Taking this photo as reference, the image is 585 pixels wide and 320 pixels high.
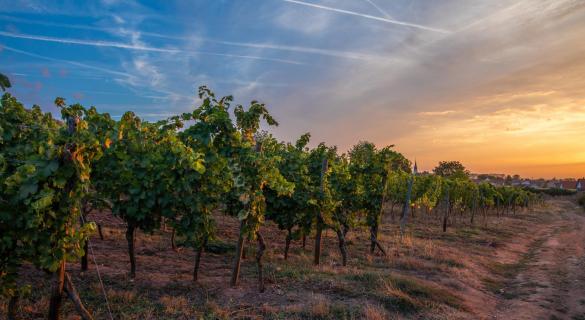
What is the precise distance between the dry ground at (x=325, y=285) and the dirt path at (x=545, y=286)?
0.03m

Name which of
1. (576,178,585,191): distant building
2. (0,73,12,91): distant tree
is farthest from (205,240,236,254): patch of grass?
(576,178,585,191): distant building

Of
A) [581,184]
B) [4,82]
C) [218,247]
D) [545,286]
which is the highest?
[581,184]

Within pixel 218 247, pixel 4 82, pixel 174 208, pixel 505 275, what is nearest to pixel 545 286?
pixel 505 275

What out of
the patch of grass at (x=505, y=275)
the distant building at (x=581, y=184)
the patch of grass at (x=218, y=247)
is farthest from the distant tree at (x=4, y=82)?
the distant building at (x=581, y=184)

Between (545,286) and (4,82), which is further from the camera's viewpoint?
(545,286)

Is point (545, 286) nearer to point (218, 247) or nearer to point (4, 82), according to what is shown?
point (218, 247)

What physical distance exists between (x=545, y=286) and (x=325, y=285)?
731 centimetres

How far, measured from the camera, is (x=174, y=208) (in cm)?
834

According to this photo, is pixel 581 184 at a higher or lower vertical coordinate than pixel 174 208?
higher

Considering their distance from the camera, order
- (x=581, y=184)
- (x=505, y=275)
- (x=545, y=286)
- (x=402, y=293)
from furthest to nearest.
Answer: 1. (x=581, y=184)
2. (x=505, y=275)
3. (x=545, y=286)
4. (x=402, y=293)

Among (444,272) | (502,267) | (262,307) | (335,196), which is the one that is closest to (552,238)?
(502,267)

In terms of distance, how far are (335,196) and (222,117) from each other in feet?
19.3

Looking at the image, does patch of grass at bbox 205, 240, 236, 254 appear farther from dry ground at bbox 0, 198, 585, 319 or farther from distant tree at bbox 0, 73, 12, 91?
distant tree at bbox 0, 73, 12, 91

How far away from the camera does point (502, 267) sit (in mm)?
13938
